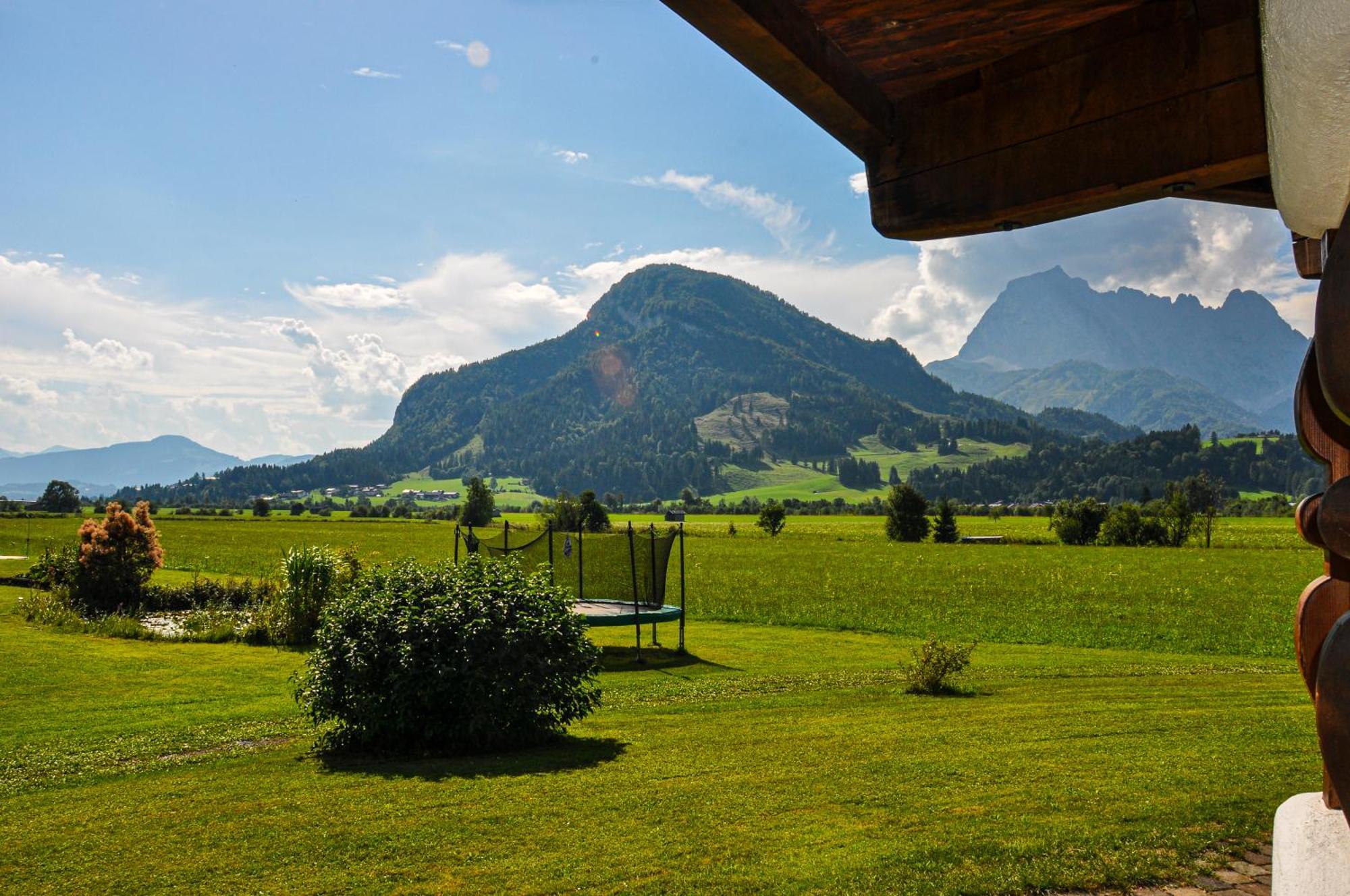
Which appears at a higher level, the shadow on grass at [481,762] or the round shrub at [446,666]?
the round shrub at [446,666]

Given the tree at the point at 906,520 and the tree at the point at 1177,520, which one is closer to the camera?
the tree at the point at 1177,520

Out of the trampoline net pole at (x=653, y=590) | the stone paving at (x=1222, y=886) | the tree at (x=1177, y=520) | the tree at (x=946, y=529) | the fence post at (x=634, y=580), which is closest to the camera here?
the stone paving at (x=1222, y=886)

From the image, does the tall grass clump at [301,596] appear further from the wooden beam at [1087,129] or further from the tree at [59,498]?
the tree at [59,498]

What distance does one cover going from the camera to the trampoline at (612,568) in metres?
19.5

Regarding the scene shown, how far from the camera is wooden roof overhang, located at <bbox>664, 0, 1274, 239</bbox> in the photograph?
9.20 ft

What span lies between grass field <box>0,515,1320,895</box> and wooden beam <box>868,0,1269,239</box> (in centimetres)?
407

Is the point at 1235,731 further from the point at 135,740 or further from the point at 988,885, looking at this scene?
the point at 135,740

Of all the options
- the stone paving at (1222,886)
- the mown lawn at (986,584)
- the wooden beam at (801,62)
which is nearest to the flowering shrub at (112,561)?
the mown lawn at (986,584)

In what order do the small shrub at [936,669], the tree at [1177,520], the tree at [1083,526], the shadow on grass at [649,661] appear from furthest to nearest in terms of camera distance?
the tree at [1083,526] → the tree at [1177,520] → the shadow on grass at [649,661] → the small shrub at [936,669]

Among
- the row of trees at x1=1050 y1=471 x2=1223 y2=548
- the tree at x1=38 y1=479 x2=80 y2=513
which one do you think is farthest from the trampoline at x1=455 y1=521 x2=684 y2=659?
the tree at x1=38 y1=479 x2=80 y2=513

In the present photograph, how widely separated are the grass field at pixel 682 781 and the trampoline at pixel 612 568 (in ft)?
3.37

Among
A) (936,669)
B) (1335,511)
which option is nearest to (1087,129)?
(1335,511)

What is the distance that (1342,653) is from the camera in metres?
0.92

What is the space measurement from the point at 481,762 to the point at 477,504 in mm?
71908
